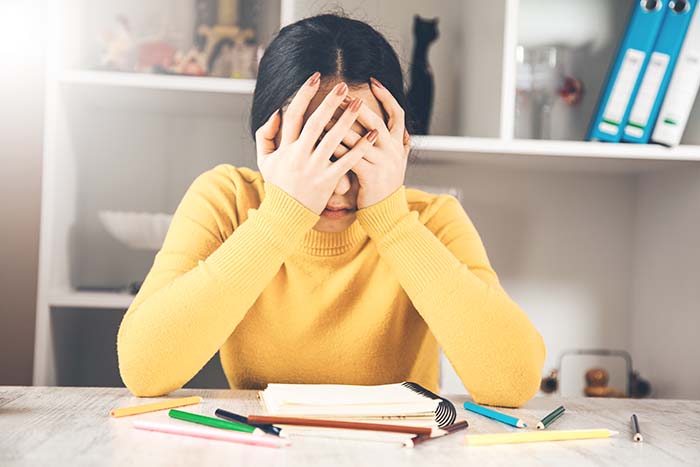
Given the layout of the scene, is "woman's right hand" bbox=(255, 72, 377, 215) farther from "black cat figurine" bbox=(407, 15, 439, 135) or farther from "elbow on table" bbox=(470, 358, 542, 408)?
"black cat figurine" bbox=(407, 15, 439, 135)

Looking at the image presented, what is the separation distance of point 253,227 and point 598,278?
115 cm

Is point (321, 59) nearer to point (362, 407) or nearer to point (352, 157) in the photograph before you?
point (352, 157)

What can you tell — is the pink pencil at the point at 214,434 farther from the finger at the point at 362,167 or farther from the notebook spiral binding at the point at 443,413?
the finger at the point at 362,167

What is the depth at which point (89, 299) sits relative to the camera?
146 centimetres

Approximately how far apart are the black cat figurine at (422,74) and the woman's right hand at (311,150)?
2.10ft

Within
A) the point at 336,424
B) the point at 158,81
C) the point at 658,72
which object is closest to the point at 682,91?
the point at 658,72

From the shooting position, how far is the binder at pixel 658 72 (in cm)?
147

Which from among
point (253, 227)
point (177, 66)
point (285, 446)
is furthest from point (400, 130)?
point (177, 66)

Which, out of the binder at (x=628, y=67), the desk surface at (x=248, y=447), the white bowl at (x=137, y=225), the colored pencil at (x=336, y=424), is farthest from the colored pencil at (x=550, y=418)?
the white bowl at (x=137, y=225)

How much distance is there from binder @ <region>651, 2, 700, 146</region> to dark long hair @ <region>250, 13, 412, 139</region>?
69 cm

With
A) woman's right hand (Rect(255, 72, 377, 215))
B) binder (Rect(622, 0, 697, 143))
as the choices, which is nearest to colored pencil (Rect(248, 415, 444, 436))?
woman's right hand (Rect(255, 72, 377, 215))

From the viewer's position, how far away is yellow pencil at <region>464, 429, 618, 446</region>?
0.66m

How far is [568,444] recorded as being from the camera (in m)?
0.68

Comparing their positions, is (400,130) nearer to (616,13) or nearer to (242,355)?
(242,355)
